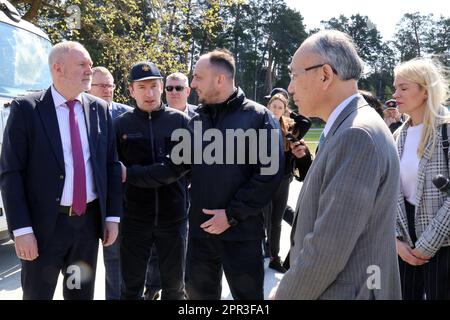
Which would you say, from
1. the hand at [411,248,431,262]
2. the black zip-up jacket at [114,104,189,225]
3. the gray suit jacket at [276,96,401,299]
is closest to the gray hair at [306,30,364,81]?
the gray suit jacket at [276,96,401,299]

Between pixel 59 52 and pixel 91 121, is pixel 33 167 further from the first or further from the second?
pixel 59 52


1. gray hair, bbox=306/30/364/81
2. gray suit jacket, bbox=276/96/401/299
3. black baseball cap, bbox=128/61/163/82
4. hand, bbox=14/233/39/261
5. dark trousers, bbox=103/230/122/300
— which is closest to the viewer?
gray suit jacket, bbox=276/96/401/299

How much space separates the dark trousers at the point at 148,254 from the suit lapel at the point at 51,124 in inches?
45.3

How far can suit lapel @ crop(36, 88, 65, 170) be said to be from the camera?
2912 mm

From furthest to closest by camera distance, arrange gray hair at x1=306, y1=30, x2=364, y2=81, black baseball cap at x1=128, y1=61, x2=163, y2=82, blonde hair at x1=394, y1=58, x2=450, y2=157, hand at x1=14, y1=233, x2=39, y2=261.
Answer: black baseball cap at x1=128, y1=61, x2=163, y2=82
blonde hair at x1=394, y1=58, x2=450, y2=157
hand at x1=14, y1=233, x2=39, y2=261
gray hair at x1=306, y1=30, x2=364, y2=81

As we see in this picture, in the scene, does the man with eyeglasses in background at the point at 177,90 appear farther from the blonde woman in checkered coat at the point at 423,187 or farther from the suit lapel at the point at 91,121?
the blonde woman in checkered coat at the point at 423,187

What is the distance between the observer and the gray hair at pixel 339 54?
193 centimetres

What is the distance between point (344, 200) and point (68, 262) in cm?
205

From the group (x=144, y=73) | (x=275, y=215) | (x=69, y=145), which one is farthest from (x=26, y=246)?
(x=275, y=215)

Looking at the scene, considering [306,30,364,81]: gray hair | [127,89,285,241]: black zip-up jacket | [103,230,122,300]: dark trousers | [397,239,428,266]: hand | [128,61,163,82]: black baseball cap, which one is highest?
[128,61,163,82]: black baseball cap

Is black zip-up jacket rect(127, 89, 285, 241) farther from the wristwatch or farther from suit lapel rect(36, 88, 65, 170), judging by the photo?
suit lapel rect(36, 88, 65, 170)

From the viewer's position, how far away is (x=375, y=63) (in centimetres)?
7825

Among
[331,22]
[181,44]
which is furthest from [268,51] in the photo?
[181,44]

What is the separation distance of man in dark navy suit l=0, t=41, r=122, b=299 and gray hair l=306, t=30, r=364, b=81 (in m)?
1.76
